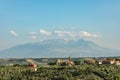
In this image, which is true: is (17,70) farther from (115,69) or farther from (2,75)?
(115,69)

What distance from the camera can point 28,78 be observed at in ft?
392

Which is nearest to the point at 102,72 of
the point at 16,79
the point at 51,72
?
the point at 51,72

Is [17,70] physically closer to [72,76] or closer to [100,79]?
[72,76]

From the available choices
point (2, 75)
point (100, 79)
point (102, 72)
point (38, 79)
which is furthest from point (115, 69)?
point (2, 75)

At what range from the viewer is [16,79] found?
119 m

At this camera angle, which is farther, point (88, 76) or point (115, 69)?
point (115, 69)

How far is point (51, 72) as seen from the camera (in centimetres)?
12838

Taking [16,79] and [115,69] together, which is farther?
[115,69]

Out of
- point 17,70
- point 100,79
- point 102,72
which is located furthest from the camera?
point 17,70

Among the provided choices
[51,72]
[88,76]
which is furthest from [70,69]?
[88,76]

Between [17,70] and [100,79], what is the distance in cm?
3349

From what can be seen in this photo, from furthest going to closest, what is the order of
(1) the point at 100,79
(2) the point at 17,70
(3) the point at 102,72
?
(2) the point at 17,70
(3) the point at 102,72
(1) the point at 100,79

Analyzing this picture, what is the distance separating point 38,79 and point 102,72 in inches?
856

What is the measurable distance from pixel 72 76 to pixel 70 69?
11.8 meters
